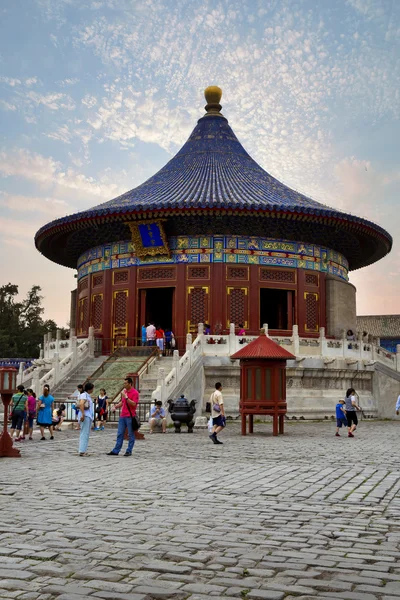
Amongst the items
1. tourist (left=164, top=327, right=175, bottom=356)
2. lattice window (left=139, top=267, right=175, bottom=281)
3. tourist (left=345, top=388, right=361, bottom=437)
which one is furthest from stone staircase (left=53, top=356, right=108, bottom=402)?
tourist (left=345, top=388, right=361, bottom=437)

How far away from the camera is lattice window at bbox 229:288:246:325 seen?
92.4 feet

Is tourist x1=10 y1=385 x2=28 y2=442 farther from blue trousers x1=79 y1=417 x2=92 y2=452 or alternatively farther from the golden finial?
the golden finial

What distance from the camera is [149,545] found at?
5492mm

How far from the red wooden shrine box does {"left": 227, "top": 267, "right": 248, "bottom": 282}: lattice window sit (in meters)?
10.4

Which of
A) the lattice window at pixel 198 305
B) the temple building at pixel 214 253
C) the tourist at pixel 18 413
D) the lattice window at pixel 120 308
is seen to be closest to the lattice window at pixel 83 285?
the temple building at pixel 214 253

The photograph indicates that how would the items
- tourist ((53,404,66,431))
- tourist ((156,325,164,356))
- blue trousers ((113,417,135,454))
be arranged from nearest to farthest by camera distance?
blue trousers ((113,417,135,454)) < tourist ((53,404,66,431)) < tourist ((156,325,164,356))

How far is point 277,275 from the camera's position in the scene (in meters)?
29.0

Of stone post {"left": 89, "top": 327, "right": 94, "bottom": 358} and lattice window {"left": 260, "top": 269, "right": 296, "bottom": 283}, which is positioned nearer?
stone post {"left": 89, "top": 327, "right": 94, "bottom": 358}

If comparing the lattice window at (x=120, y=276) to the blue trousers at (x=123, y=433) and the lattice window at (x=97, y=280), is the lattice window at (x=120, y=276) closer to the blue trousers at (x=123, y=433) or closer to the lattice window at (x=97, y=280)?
the lattice window at (x=97, y=280)

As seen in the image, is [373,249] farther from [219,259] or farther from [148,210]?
[148,210]

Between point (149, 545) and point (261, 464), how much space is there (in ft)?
18.6

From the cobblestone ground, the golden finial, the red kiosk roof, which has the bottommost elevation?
the cobblestone ground

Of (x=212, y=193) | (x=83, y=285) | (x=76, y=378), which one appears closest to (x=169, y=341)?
(x=76, y=378)

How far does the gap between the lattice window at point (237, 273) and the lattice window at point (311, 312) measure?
2.85m
